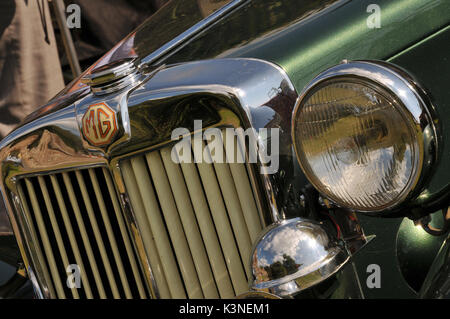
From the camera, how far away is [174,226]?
4.74 ft

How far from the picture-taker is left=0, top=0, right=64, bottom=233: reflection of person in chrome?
3.56 meters

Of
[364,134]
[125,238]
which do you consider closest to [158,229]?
[125,238]

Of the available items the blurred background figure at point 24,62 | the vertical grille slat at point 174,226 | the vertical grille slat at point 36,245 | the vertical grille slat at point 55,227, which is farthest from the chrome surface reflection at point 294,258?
the blurred background figure at point 24,62

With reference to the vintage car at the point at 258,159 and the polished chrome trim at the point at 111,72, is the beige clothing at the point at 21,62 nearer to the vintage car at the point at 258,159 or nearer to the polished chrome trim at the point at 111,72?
the vintage car at the point at 258,159

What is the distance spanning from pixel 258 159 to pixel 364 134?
0.26 metres

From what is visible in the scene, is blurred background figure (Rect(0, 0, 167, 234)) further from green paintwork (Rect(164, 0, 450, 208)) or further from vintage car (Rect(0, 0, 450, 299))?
green paintwork (Rect(164, 0, 450, 208))

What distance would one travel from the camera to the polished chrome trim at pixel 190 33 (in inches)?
Answer: 62.7

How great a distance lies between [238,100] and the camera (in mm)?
1274

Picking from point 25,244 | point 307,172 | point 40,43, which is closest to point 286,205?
point 307,172

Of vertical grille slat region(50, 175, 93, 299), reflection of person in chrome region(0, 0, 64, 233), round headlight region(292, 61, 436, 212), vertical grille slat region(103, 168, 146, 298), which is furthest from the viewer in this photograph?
reflection of person in chrome region(0, 0, 64, 233)

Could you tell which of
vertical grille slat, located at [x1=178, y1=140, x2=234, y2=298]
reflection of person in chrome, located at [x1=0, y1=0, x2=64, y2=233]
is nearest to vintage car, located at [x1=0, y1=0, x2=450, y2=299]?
vertical grille slat, located at [x1=178, y1=140, x2=234, y2=298]

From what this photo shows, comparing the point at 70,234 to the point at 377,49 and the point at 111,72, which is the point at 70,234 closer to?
the point at 111,72

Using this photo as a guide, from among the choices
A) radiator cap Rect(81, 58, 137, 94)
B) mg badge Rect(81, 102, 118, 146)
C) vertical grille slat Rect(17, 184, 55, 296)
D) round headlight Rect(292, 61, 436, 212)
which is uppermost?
radiator cap Rect(81, 58, 137, 94)

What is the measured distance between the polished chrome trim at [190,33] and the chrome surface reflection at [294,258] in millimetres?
656
